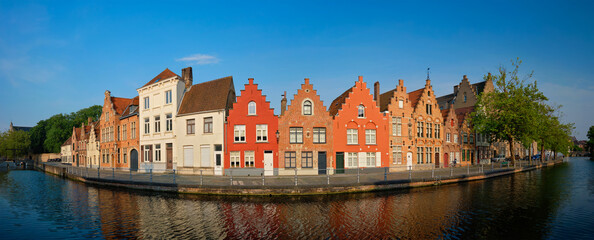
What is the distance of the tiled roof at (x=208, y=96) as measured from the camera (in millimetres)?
33881

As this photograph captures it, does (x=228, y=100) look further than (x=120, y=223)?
Yes

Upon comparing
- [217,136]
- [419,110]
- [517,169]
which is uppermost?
[419,110]

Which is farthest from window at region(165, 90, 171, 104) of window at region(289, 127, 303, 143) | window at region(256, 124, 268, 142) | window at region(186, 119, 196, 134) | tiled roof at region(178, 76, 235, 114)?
window at region(289, 127, 303, 143)

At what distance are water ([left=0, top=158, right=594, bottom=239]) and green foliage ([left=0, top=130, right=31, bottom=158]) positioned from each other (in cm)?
9359

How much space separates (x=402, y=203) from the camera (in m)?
19.9

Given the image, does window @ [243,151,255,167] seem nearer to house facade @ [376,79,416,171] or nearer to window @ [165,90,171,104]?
window @ [165,90,171,104]

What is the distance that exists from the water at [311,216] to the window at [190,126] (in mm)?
Answer: 11527

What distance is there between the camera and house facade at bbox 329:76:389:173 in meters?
34.8

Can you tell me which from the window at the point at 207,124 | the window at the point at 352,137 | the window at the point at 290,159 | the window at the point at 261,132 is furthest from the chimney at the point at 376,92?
the window at the point at 207,124

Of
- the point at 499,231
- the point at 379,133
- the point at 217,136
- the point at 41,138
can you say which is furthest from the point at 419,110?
the point at 41,138

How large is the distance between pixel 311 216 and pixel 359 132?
813 inches

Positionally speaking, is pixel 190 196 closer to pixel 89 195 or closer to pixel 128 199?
pixel 128 199

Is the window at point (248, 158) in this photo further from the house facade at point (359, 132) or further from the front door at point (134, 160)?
the front door at point (134, 160)

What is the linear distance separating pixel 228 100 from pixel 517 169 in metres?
37.5
